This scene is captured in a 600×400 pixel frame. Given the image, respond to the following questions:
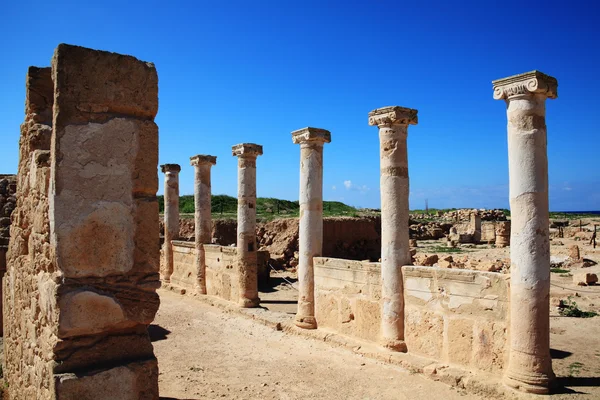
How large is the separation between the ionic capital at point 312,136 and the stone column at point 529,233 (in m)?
4.22

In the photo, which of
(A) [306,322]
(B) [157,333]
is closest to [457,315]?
(A) [306,322]

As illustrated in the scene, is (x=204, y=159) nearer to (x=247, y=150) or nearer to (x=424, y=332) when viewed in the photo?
(x=247, y=150)

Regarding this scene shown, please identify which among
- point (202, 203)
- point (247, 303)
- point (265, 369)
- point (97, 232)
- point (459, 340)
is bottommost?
point (265, 369)

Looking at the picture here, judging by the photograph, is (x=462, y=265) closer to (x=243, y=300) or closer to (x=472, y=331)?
(x=243, y=300)

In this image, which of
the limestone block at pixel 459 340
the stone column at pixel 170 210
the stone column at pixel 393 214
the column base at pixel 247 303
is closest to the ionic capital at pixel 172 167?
the stone column at pixel 170 210

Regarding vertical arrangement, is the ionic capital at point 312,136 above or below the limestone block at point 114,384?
above

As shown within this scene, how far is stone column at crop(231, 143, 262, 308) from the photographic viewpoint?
40.1ft

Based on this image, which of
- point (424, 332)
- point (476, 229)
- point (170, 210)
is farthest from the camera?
point (476, 229)

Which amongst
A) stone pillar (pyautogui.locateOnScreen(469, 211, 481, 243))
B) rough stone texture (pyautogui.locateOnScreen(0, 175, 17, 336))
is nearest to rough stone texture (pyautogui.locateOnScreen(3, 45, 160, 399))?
rough stone texture (pyautogui.locateOnScreen(0, 175, 17, 336))

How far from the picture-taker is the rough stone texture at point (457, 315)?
6703 millimetres

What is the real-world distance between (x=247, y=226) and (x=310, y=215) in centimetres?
308

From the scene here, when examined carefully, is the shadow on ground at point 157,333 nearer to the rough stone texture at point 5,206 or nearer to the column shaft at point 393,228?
the rough stone texture at point 5,206

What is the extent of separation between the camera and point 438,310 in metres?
7.44

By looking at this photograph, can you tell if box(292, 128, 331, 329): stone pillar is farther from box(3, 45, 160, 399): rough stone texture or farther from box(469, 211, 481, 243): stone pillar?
box(469, 211, 481, 243): stone pillar
